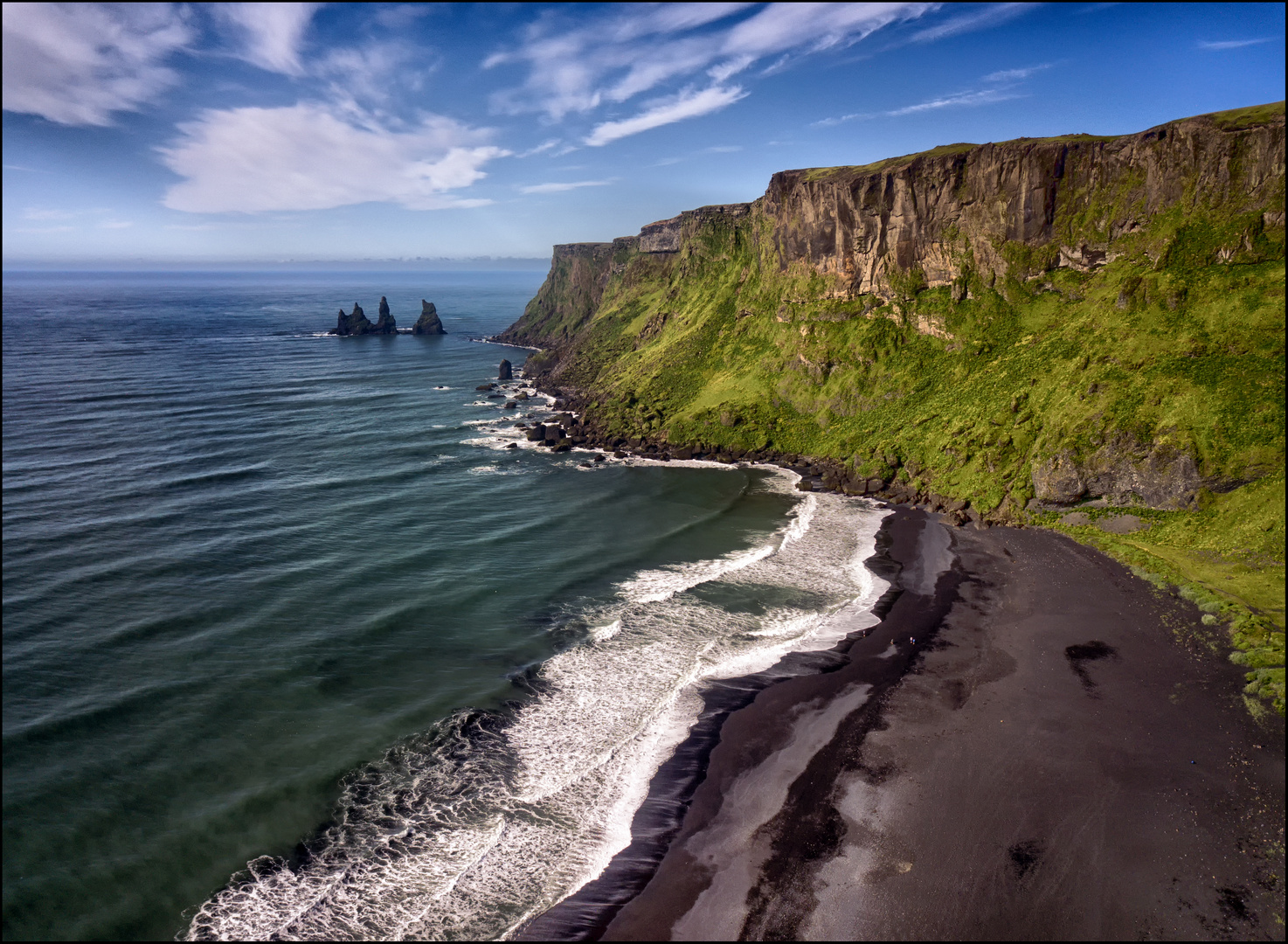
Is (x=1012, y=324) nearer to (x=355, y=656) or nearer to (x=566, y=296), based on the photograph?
(x=355, y=656)

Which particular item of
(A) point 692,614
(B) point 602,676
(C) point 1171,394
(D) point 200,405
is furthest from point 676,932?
(D) point 200,405

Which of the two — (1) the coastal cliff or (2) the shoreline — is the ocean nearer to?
(2) the shoreline

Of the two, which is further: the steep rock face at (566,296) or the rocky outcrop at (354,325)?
the rocky outcrop at (354,325)

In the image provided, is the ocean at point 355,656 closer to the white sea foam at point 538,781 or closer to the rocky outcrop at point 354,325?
the white sea foam at point 538,781

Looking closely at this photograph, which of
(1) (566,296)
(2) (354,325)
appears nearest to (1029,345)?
(1) (566,296)

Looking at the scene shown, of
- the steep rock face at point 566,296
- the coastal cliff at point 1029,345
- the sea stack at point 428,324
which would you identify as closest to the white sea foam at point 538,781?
the coastal cliff at point 1029,345

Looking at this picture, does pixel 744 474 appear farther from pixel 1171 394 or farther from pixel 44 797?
pixel 44 797

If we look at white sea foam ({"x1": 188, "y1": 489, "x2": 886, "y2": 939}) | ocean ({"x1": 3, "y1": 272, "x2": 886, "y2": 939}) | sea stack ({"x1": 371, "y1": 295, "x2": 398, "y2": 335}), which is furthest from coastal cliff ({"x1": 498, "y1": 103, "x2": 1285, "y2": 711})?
sea stack ({"x1": 371, "y1": 295, "x2": 398, "y2": 335})
